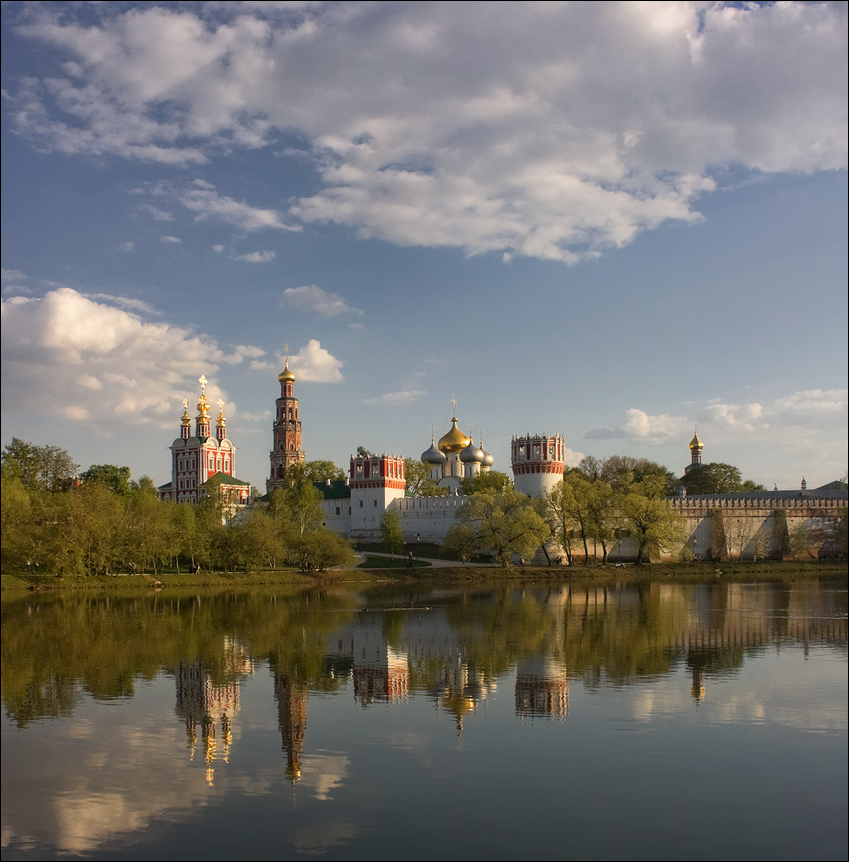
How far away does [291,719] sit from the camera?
47.3ft

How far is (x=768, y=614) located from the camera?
101 feet

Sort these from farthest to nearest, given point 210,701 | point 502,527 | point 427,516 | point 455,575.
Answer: point 427,516
point 502,527
point 455,575
point 210,701

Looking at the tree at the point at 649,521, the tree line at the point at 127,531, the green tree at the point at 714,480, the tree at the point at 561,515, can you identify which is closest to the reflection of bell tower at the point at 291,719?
the tree line at the point at 127,531

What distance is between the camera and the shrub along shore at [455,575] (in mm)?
43438

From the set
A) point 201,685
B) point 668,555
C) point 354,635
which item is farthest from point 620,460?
point 201,685

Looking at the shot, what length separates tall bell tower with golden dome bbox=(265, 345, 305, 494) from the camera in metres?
91.8

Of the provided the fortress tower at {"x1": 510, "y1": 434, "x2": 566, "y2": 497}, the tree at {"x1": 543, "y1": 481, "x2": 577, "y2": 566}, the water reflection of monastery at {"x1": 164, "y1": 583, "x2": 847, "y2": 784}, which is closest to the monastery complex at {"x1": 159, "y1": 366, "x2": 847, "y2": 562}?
the fortress tower at {"x1": 510, "y1": 434, "x2": 566, "y2": 497}

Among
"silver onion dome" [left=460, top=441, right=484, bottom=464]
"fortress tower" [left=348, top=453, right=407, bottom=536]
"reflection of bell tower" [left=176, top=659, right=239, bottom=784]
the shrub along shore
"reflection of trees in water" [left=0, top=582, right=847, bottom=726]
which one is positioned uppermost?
"silver onion dome" [left=460, top=441, right=484, bottom=464]

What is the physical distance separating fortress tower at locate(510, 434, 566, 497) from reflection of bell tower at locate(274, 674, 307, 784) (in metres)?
49.3

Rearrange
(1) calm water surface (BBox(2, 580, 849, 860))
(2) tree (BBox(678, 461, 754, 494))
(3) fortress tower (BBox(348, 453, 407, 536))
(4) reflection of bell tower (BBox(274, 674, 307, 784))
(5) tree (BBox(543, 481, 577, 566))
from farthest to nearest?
(2) tree (BBox(678, 461, 754, 494)) → (3) fortress tower (BBox(348, 453, 407, 536)) → (5) tree (BBox(543, 481, 577, 566)) → (4) reflection of bell tower (BBox(274, 674, 307, 784)) → (1) calm water surface (BBox(2, 580, 849, 860))

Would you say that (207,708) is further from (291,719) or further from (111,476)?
(111,476)

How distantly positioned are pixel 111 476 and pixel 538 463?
3308 cm

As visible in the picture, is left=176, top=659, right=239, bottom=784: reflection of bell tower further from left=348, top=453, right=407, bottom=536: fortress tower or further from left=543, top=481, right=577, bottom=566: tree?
left=348, top=453, right=407, bottom=536: fortress tower

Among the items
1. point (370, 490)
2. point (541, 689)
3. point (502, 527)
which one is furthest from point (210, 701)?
Answer: point (370, 490)
